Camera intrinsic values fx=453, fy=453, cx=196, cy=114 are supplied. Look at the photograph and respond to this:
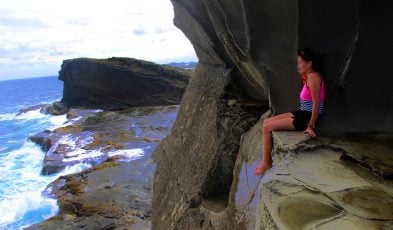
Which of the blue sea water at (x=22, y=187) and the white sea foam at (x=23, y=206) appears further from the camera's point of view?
the blue sea water at (x=22, y=187)

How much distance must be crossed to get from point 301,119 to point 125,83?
1363 inches

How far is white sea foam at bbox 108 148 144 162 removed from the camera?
760 inches

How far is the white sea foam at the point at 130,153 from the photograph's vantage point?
1931cm

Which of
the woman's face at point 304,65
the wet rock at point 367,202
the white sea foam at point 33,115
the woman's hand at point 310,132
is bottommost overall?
the white sea foam at point 33,115

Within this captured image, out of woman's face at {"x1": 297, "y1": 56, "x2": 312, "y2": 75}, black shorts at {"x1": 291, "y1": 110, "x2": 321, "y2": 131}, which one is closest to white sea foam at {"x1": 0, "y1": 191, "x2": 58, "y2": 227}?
black shorts at {"x1": 291, "y1": 110, "x2": 321, "y2": 131}

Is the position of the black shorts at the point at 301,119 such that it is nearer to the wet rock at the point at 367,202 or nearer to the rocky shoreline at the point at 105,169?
the wet rock at the point at 367,202

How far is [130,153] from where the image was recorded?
20.2 metres

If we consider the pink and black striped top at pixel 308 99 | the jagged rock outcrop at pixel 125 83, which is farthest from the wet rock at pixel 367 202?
the jagged rock outcrop at pixel 125 83

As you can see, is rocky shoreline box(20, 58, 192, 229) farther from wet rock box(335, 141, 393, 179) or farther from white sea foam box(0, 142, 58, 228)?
wet rock box(335, 141, 393, 179)

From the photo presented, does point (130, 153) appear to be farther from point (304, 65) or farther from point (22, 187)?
point (304, 65)

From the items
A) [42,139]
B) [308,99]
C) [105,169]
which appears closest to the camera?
[308,99]

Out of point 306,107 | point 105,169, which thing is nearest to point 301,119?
point 306,107

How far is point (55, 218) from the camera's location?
13484 mm

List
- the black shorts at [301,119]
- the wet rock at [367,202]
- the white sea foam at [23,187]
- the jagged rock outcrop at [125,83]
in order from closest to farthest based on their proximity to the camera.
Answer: the wet rock at [367,202] → the black shorts at [301,119] → the white sea foam at [23,187] → the jagged rock outcrop at [125,83]
